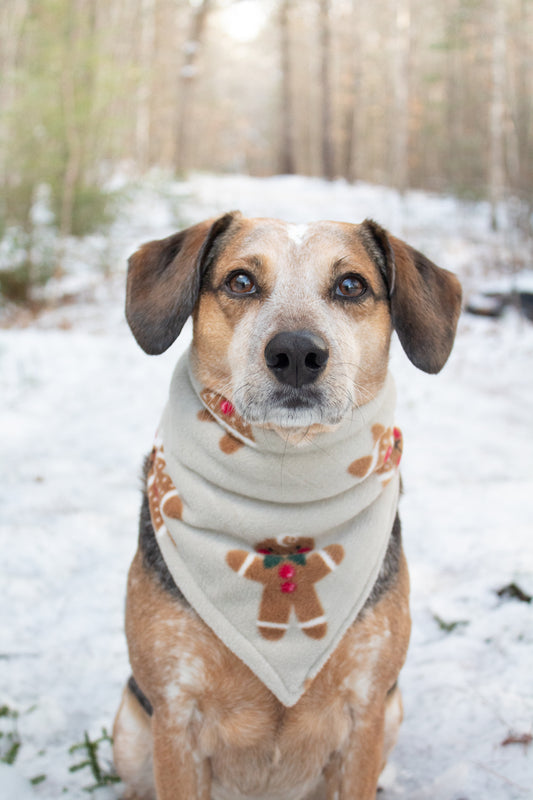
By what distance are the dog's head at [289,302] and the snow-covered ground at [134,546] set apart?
1.74m

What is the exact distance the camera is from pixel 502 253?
1545cm

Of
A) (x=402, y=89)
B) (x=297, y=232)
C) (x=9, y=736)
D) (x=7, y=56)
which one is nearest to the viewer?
(x=297, y=232)

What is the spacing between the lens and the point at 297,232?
2.61m

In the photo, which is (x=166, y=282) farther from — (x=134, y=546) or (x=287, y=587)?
(x=134, y=546)

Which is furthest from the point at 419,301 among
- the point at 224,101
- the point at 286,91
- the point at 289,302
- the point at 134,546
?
the point at 224,101

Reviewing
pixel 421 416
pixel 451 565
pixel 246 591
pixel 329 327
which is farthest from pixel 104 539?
pixel 421 416

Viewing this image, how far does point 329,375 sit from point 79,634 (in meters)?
2.54

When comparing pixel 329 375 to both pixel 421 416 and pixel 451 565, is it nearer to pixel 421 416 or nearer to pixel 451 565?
pixel 451 565

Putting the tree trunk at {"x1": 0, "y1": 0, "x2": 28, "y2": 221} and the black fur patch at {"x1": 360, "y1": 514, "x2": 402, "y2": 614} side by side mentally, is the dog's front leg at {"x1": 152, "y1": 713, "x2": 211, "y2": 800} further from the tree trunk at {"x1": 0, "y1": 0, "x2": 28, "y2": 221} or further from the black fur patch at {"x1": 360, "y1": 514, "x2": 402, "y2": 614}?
the tree trunk at {"x1": 0, "y1": 0, "x2": 28, "y2": 221}

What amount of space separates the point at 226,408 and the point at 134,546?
2706 mm

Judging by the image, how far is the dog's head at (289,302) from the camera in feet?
7.15

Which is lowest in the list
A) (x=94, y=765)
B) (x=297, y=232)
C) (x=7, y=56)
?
(x=94, y=765)

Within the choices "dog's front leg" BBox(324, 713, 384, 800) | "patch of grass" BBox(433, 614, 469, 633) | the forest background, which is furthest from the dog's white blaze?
the forest background

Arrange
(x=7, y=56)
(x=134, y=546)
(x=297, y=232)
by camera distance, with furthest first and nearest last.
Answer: (x=7, y=56) → (x=134, y=546) → (x=297, y=232)
